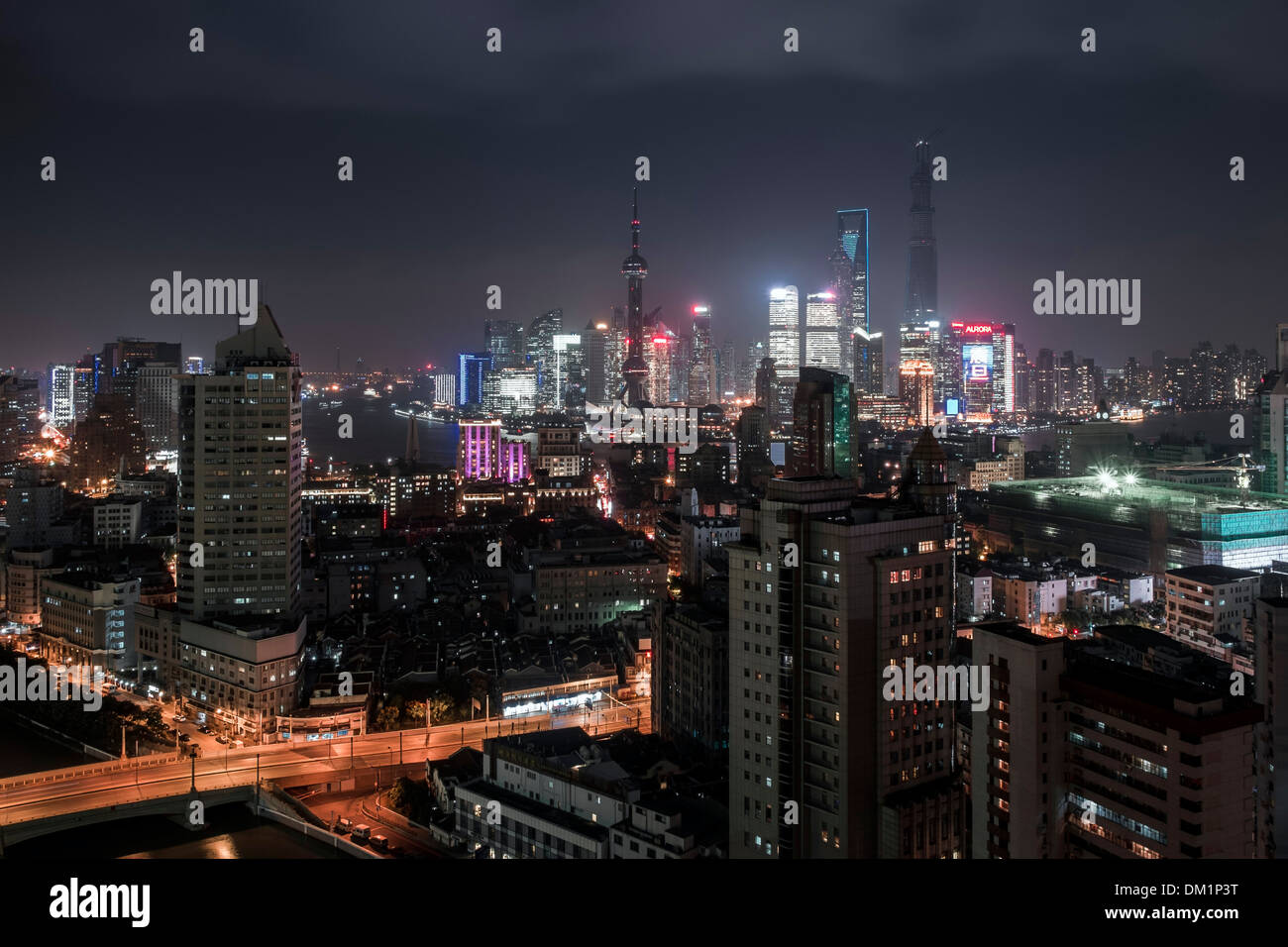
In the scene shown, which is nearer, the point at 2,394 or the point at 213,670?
the point at 213,670

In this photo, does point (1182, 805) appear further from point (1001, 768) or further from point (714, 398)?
point (714, 398)

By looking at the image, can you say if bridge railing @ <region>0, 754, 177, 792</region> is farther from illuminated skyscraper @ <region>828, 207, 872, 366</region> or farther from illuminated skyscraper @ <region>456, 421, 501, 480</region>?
Answer: illuminated skyscraper @ <region>828, 207, 872, 366</region>

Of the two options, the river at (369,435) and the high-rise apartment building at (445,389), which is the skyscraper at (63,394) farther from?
the high-rise apartment building at (445,389)

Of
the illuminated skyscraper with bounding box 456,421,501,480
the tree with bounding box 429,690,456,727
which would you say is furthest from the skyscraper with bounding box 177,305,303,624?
the illuminated skyscraper with bounding box 456,421,501,480

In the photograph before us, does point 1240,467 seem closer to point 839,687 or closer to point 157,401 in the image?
point 839,687

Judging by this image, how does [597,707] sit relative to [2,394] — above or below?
below
